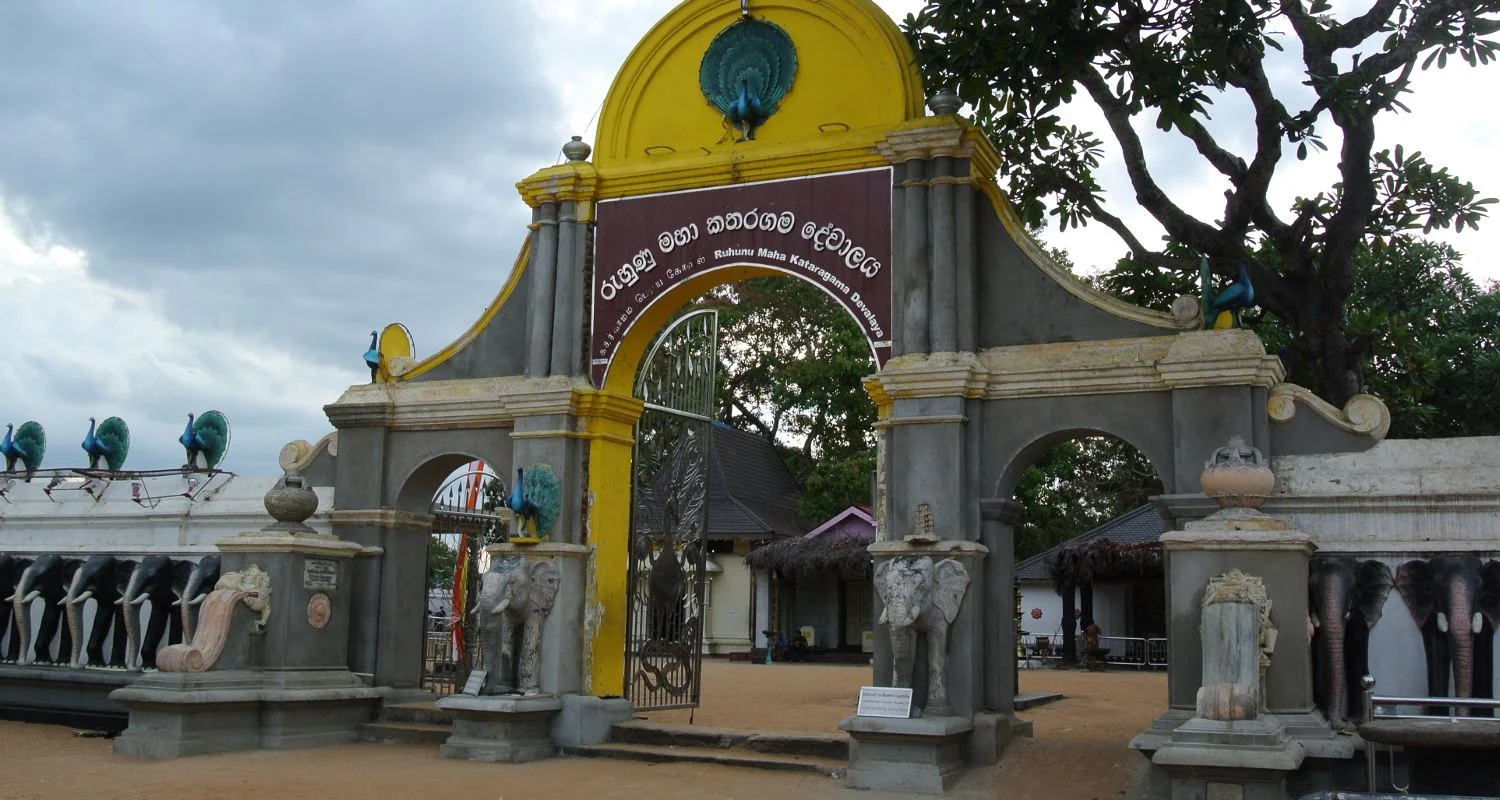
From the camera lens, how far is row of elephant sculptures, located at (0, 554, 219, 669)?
40.5ft

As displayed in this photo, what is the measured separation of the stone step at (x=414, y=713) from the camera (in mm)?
11430

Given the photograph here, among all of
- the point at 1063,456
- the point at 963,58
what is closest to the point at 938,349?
the point at 963,58

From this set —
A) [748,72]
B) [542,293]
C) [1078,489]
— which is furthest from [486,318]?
[1078,489]

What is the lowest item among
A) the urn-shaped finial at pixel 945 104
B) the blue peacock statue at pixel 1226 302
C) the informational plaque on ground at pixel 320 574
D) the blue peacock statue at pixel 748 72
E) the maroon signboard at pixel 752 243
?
the informational plaque on ground at pixel 320 574

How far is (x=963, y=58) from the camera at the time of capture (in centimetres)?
1067

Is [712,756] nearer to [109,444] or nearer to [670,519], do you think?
[670,519]

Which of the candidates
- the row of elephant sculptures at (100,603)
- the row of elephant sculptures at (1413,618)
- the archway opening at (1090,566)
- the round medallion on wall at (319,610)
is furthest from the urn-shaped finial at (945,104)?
the archway opening at (1090,566)

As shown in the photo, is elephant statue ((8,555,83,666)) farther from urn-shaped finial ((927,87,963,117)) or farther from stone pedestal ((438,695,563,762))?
urn-shaped finial ((927,87,963,117))

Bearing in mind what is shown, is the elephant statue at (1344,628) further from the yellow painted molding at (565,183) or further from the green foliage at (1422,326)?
the yellow painted molding at (565,183)

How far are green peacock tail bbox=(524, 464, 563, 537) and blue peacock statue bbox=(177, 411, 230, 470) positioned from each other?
405 cm

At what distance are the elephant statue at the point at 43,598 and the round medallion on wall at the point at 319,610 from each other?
3.41 meters

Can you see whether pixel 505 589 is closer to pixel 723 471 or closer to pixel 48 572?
pixel 48 572

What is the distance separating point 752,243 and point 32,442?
9098 mm

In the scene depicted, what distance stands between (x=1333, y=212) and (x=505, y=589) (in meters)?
8.59
